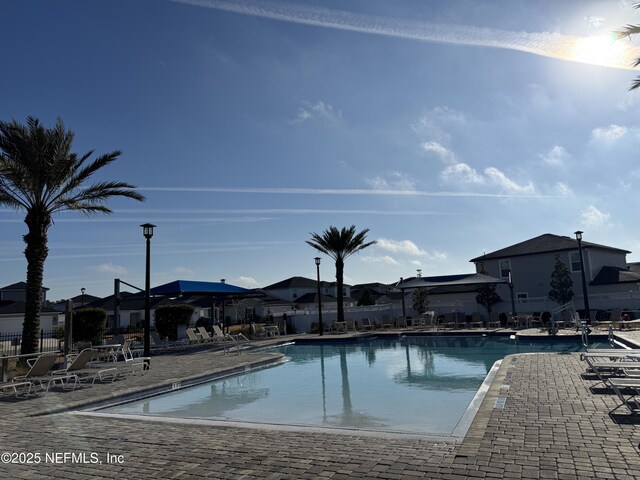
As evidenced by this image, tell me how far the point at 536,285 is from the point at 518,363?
26062 mm

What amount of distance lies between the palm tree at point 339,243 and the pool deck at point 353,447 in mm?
23868

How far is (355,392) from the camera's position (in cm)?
1135

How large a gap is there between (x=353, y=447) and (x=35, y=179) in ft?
46.2

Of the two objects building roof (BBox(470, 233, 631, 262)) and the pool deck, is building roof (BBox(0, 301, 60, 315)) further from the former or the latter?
building roof (BBox(470, 233, 631, 262))

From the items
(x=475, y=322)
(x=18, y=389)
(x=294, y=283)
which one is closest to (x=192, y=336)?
(x=18, y=389)

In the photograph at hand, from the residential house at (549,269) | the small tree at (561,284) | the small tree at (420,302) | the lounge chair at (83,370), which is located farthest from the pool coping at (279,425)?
the residential house at (549,269)

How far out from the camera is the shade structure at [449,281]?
84.2 feet

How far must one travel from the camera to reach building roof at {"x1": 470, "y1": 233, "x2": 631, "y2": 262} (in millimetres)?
34156

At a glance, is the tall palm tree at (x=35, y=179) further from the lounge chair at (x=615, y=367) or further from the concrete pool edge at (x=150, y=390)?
the lounge chair at (x=615, y=367)

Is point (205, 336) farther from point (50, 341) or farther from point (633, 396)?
point (633, 396)

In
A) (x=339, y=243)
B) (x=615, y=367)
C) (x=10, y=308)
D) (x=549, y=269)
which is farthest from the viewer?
(x=10, y=308)

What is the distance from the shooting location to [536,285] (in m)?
35.3

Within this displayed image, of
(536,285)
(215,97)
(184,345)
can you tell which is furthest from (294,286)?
(215,97)

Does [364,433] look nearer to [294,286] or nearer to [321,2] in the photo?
[321,2]
